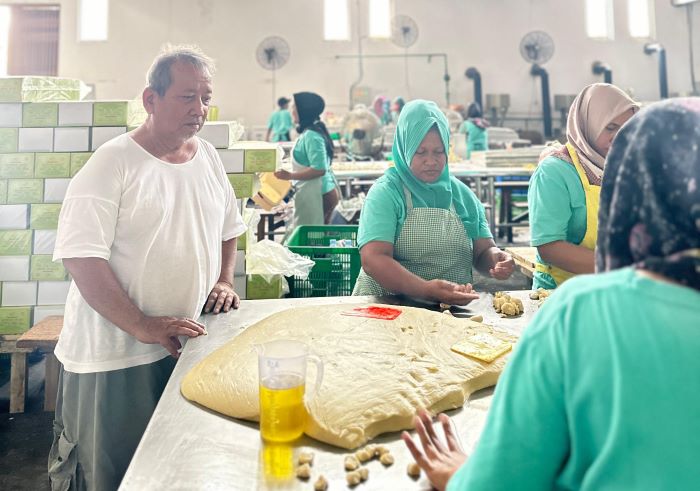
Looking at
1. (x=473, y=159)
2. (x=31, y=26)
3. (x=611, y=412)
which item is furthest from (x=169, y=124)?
(x=31, y=26)

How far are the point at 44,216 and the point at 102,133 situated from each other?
20.5 inches

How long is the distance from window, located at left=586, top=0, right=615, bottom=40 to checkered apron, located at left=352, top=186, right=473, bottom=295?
9216 millimetres

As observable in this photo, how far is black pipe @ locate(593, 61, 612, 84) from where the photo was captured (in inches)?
428

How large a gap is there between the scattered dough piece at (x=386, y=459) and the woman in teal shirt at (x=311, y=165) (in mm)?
3663

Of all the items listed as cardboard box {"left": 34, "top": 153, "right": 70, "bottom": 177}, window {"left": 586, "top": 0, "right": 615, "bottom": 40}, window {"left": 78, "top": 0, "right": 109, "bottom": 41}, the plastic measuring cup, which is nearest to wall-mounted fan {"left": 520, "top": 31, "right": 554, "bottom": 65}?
window {"left": 586, "top": 0, "right": 615, "bottom": 40}

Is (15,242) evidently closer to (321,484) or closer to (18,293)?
(18,293)

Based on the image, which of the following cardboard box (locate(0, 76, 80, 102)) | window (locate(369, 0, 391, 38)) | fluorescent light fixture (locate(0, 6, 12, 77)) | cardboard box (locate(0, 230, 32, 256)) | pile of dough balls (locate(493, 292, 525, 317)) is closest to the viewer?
pile of dough balls (locate(493, 292, 525, 317))

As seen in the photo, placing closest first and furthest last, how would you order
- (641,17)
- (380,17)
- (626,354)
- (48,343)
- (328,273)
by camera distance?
(626,354) < (48,343) < (328,273) < (380,17) < (641,17)

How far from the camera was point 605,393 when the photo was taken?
50 centimetres

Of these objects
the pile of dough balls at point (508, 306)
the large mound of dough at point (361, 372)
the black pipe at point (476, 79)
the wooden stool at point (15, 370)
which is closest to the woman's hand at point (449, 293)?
the pile of dough balls at point (508, 306)

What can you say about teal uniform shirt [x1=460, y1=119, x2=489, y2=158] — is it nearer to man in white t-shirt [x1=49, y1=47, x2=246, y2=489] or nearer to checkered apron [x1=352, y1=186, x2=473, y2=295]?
checkered apron [x1=352, y1=186, x2=473, y2=295]

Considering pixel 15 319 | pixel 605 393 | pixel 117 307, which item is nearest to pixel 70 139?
pixel 15 319

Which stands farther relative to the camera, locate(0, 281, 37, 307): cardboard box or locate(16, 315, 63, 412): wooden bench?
locate(0, 281, 37, 307): cardboard box

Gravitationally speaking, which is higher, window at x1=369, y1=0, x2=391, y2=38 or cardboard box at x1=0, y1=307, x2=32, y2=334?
window at x1=369, y1=0, x2=391, y2=38
